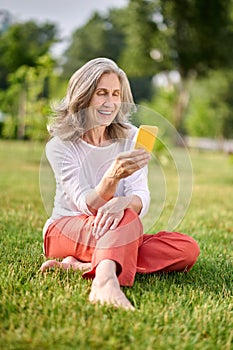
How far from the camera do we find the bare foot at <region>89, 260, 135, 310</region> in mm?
1890

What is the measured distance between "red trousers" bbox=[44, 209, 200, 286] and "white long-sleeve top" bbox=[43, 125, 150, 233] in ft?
0.27

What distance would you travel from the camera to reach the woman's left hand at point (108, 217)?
2129mm

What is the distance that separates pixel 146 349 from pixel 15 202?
3414 millimetres

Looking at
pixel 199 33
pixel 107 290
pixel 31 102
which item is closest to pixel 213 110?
pixel 199 33

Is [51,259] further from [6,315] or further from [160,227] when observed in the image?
[160,227]

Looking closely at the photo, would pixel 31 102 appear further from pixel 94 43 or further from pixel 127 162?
pixel 94 43

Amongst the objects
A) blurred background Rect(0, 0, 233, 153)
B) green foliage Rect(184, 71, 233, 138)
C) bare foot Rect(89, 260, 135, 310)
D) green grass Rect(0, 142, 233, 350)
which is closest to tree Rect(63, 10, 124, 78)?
blurred background Rect(0, 0, 233, 153)

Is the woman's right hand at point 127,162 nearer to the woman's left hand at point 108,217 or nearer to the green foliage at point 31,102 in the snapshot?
the woman's left hand at point 108,217

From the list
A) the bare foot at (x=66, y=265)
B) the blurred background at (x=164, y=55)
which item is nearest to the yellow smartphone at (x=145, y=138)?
the bare foot at (x=66, y=265)

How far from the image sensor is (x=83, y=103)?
2.31 m

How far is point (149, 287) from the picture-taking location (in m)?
2.18

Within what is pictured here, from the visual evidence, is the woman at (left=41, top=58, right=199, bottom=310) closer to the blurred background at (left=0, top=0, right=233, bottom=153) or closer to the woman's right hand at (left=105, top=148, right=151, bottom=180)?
the woman's right hand at (left=105, top=148, right=151, bottom=180)

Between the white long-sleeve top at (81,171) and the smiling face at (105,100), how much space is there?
5.6 inches

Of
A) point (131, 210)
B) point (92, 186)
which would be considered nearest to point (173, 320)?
point (131, 210)
